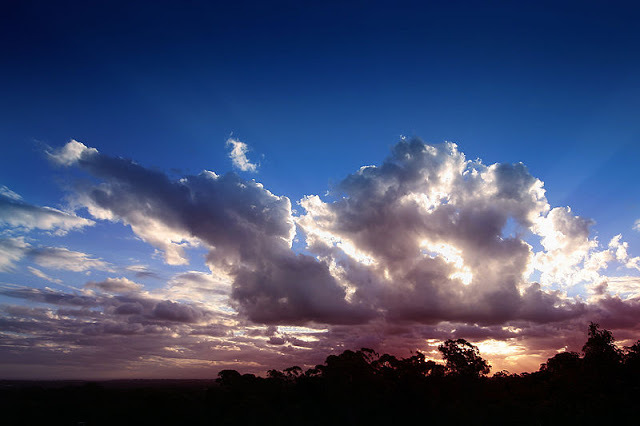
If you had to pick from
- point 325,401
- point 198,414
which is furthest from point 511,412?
point 198,414

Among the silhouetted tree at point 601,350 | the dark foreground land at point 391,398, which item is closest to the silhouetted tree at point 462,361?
the dark foreground land at point 391,398

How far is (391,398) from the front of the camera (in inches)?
2333

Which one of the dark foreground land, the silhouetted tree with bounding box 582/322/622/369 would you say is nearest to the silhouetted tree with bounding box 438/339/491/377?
the dark foreground land

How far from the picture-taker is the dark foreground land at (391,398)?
37312 millimetres

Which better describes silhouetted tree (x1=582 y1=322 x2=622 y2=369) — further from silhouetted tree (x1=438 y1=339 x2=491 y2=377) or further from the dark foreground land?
silhouetted tree (x1=438 y1=339 x2=491 y2=377)

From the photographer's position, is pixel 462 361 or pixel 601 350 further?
pixel 462 361

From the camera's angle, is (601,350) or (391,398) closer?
(601,350)

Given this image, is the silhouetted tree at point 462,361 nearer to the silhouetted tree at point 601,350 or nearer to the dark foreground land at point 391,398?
the dark foreground land at point 391,398

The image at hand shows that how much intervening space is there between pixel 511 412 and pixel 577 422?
10922 millimetres

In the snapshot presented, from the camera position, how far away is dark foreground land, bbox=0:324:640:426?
37.3m

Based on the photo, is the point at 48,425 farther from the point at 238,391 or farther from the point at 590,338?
the point at 590,338

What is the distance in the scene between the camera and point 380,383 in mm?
65438

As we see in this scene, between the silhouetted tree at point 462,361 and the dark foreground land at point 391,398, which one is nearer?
the dark foreground land at point 391,398

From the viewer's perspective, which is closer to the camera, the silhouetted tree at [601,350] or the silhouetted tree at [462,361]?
the silhouetted tree at [601,350]
